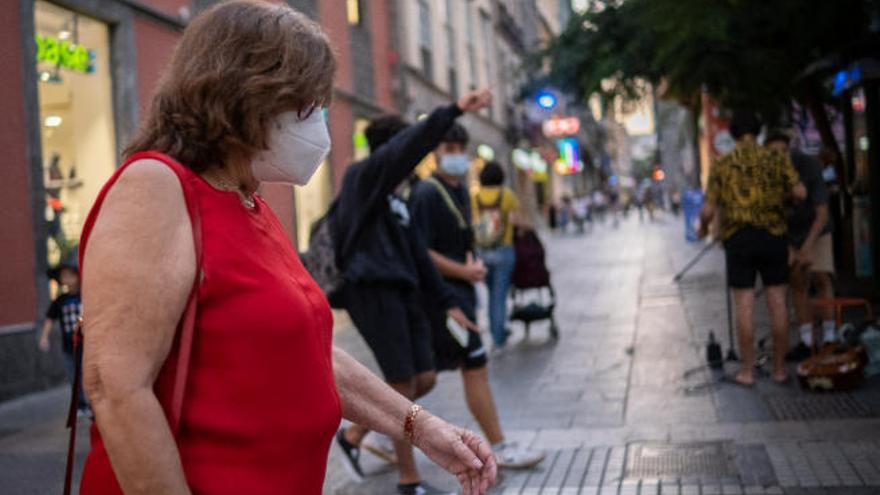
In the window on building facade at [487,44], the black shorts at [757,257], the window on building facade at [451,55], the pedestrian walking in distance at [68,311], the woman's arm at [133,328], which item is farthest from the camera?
the window on building facade at [487,44]

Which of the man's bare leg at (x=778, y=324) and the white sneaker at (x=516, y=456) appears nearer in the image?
the white sneaker at (x=516, y=456)

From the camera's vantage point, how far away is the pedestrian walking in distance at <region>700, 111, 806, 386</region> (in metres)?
7.08

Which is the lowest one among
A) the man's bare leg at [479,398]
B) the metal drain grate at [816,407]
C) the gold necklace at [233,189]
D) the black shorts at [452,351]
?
the metal drain grate at [816,407]

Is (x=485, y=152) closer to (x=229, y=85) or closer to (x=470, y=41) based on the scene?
(x=470, y=41)

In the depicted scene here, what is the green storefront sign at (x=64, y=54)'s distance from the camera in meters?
10.1

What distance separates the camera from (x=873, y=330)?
7.33 meters

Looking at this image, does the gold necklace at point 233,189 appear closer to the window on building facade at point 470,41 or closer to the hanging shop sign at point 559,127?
the window on building facade at point 470,41

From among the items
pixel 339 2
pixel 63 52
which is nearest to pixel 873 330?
Result: pixel 63 52

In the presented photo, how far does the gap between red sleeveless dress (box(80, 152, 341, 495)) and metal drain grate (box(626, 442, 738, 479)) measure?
3693 mm

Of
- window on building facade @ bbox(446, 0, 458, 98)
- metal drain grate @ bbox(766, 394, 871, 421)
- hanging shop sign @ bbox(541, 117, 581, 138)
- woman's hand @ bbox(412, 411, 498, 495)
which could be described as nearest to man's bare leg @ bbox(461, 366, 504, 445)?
metal drain grate @ bbox(766, 394, 871, 421)

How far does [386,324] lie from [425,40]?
73.4 ft

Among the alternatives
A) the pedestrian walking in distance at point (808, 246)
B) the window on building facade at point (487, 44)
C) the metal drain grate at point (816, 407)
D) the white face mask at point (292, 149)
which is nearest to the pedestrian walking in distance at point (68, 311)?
the metal drain grate at point (816, 407)

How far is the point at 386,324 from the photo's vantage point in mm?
4977

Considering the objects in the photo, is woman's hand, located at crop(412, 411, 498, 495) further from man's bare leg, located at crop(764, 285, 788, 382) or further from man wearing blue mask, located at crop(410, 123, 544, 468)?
man's bare leg, located at crop(764, 285, 788, 382)
